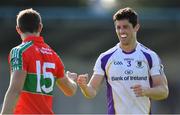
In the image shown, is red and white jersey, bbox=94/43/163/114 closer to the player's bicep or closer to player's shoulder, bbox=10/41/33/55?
the player's bicep

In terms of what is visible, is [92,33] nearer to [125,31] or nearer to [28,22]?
[125,31]

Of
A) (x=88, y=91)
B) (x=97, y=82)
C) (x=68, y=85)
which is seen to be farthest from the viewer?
(x=97, y=82)

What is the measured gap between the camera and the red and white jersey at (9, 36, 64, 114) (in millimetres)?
7418

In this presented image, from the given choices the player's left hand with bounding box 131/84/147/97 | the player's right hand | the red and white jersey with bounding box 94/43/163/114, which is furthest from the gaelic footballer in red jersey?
the red and white jersey with bounding box 94/43/163/114

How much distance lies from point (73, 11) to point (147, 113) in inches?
550

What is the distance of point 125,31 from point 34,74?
4.67 ft

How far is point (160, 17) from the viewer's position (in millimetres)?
22312

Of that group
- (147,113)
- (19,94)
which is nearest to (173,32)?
(147,113)

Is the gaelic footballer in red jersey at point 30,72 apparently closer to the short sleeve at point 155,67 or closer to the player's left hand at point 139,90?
the player's left hand at point 139,90

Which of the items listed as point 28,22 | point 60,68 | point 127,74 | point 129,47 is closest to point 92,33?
point 129,47

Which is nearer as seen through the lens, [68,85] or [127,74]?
[68,85]

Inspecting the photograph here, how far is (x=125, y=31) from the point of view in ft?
27.8

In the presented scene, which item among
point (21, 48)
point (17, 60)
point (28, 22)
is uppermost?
point (28, 22)

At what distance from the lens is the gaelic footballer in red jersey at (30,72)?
727 centimetres
